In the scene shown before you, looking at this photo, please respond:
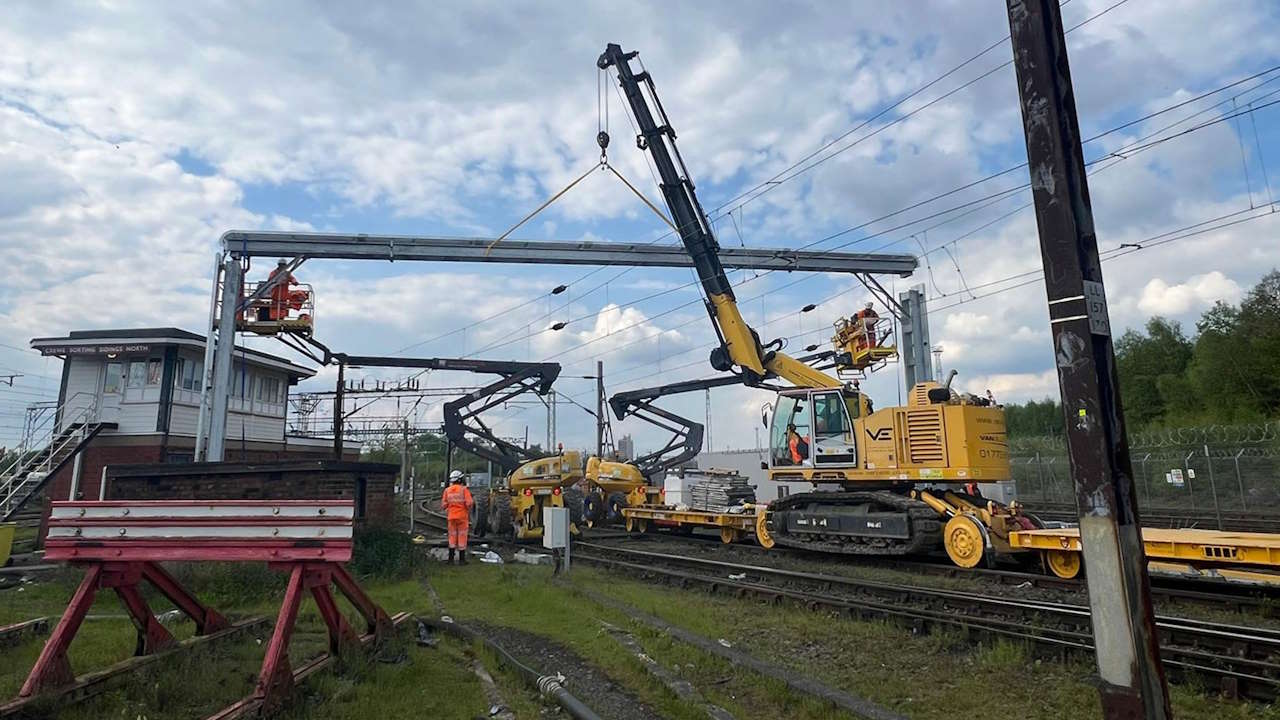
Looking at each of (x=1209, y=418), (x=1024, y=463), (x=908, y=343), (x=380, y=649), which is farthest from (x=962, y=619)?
(x=1209, y=418)

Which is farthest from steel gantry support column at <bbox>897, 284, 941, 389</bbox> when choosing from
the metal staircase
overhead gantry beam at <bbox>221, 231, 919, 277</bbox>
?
the metal staircase

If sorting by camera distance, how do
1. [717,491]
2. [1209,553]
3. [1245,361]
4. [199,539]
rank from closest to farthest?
[199,539], [1209,553], [717,491], [1245,361]

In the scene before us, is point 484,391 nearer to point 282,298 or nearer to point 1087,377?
point 282,298

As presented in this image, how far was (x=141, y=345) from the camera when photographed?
64.8 feet

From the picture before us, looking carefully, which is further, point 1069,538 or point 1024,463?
point 1024,463

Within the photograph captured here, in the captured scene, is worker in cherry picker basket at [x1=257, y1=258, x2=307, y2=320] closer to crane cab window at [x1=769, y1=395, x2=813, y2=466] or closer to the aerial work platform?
crane cab window at [x1=769, y1=395, x2=813, y2=466]

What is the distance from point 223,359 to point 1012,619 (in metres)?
15.9

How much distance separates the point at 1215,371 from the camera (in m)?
39.0

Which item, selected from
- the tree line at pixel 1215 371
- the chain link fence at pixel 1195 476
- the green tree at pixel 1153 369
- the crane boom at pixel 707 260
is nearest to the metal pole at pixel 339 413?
the crane boom at pixel 707 260

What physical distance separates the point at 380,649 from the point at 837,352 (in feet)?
49.9

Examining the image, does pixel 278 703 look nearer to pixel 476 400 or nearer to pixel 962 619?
pixel 962 619

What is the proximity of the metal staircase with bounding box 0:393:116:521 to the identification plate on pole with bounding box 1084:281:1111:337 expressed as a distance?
19.9 metres

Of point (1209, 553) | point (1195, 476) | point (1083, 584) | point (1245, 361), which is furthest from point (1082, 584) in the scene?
point (1245, 361)

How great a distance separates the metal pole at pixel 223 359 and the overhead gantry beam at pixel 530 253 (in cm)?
68
